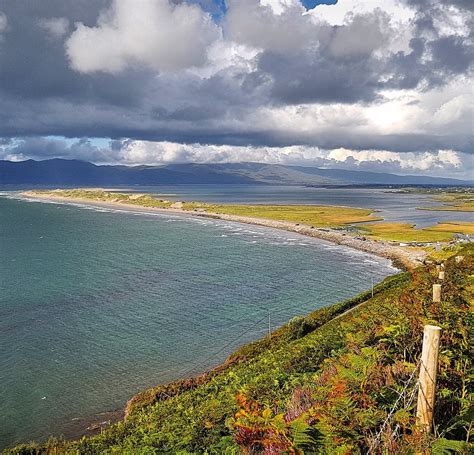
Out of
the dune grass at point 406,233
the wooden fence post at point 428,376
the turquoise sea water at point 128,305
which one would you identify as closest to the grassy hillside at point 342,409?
the wooden fence post at point 428,376

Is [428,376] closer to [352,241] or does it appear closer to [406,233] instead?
[352,241]

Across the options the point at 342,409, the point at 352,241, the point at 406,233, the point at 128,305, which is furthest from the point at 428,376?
the point at 406,233

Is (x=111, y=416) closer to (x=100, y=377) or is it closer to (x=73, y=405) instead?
(x=73, y=405)

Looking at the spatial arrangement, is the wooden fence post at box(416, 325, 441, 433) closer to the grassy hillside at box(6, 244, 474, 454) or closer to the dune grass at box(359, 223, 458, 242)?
the grassy hillside at box(6, 244, 474, 454)

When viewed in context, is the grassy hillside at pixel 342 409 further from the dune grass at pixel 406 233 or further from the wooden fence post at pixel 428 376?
the dune grass at pixel 406 233

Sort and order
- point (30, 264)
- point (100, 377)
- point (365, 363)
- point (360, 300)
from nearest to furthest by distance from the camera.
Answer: point (365, 363) → point (100, 377) → point (360, 300) → point (30, 264)

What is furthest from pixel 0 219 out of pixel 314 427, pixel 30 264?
pixel 314 427

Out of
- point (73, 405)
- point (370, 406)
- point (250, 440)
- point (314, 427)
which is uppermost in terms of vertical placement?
point (370, 406)
